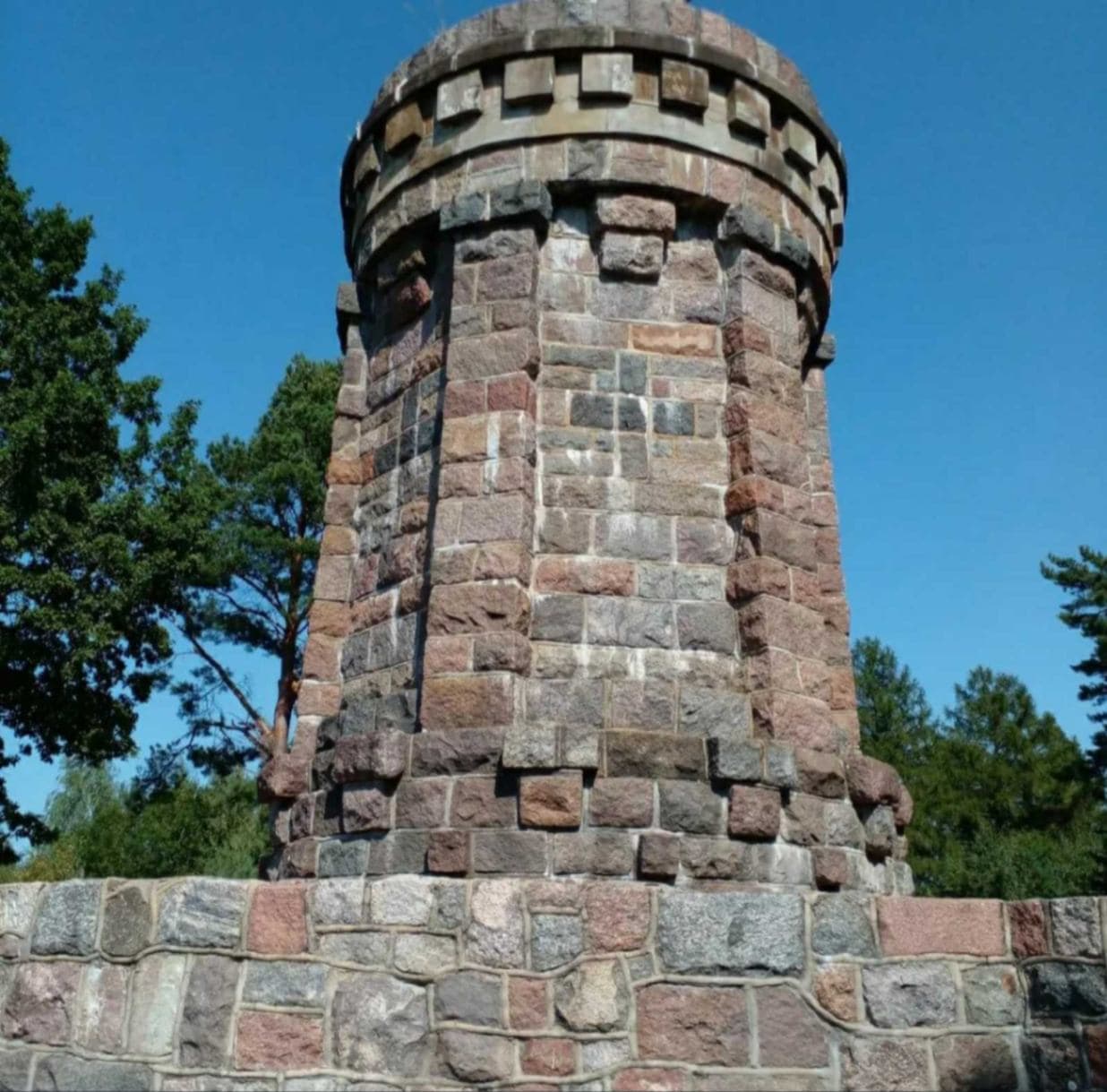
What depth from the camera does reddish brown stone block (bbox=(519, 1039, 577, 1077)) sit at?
363 cm

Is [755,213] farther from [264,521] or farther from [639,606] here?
[264,521]

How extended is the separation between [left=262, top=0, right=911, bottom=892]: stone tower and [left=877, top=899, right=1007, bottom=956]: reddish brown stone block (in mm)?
1349

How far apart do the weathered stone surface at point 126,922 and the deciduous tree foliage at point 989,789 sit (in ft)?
81.9

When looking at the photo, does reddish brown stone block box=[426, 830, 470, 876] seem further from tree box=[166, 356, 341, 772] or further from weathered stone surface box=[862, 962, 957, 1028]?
tree box=[166, 356, 341, 772]

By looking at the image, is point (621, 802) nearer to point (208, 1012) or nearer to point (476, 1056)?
point (476, 1056)

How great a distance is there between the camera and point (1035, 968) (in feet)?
12.2

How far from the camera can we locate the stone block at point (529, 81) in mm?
6559

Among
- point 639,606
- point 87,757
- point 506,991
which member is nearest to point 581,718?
point 639,606

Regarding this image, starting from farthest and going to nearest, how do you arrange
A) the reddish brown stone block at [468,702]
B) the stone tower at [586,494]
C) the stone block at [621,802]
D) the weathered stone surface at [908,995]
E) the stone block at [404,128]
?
the stone block at [404,128] < the reddish brown stone block at [468,702] < the stone tower at [586,494] < the stone block at [621,802] < the weathered stone surface at [908,995]

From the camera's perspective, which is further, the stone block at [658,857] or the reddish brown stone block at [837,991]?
the stone block at [658,857]

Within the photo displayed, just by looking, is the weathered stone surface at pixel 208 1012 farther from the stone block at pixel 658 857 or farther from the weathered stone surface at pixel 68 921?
the stone block at pixel 658 857

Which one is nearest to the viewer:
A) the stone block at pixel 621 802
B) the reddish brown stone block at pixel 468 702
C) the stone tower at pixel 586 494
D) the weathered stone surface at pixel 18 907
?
the weathered stone surface at pixel 18 907

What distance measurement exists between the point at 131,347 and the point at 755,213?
13.7m

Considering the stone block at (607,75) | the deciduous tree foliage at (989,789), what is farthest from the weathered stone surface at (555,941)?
the deciduous tree foliage at (989,789)
